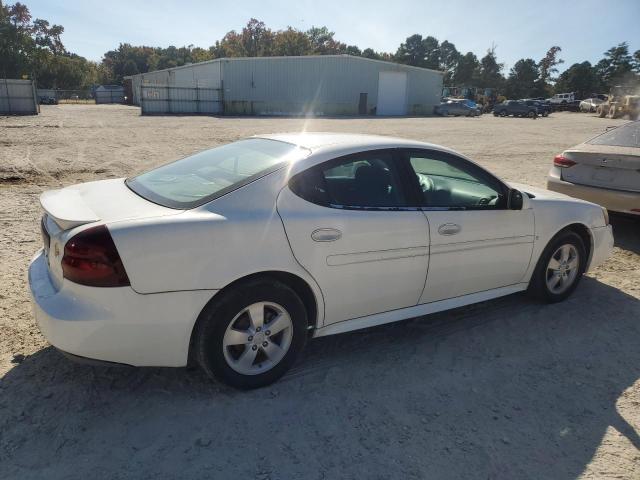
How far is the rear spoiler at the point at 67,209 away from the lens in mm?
2607

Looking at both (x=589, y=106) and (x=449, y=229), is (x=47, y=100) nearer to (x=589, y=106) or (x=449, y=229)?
(x=449, y=229)

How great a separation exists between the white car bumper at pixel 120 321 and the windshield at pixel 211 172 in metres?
0.60

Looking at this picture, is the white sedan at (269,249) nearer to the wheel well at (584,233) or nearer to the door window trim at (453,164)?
the door window trim at (453,164)

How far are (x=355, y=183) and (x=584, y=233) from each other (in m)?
2.59

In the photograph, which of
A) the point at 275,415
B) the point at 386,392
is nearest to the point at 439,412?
the point at 386,392

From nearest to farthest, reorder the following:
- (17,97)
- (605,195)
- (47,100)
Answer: (605,195)
(17,97)
(47,100)

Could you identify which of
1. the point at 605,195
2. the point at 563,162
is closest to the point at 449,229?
the point at 605,195

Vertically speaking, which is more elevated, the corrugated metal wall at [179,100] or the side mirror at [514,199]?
the corrugated metal wall at [179,100]

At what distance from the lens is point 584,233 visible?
4.50 metres

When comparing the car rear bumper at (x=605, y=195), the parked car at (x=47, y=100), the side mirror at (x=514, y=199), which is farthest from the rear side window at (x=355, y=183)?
the parked car at (x=47, y=100)

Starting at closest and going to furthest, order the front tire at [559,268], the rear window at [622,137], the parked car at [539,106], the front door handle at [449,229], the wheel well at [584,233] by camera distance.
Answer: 1. the front door handle at [449,229]
2. the front tire at [559,268]
3. the wheel well at [584,233]
4. the rear window at [622,137]
5. the parked car at [539,106]

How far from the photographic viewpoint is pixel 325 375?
319 cm

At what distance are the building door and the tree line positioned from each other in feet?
122

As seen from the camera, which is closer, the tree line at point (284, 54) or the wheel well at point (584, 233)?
the wheel well at point (584, 233)
